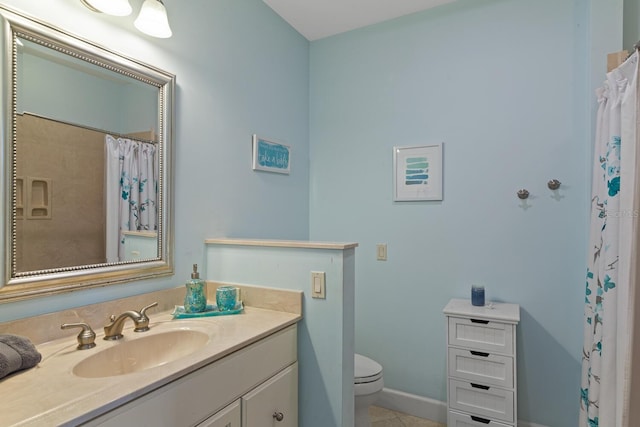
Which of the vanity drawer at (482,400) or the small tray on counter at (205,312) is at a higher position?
the small tray on counter at (205,312)

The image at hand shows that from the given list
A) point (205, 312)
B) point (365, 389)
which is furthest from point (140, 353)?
point (365, 389)

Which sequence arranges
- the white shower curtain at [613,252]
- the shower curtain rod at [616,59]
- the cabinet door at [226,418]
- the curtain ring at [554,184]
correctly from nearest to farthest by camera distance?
the cabinet door at [226,418]
the white shower curtain at [613,252]
the shower curtain rod at [616,59]
the curtain ring at [554,184]

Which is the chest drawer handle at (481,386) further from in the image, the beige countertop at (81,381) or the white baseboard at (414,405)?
the beige countertop at (81,381)

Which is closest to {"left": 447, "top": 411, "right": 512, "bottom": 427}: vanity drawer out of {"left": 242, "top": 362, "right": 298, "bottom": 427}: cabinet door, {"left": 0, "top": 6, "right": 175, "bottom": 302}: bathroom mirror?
{"left": 242, "top": 362, "right": 298, "bottom": 427}: cabinet door

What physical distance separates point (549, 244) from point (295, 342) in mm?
1628

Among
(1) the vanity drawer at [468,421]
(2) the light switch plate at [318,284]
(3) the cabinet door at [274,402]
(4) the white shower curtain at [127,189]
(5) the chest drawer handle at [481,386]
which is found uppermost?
(4) the white shower curtain at [127,189]

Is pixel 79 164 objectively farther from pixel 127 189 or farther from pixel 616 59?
pixel 616 59

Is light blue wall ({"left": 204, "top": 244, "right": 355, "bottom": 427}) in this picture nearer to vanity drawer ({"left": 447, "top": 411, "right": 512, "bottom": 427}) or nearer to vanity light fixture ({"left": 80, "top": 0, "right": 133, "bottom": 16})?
vanity drawer ({"left": 447, "top": 411, "right": 512, "bottom": 427})

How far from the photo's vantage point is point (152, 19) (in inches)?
57.3

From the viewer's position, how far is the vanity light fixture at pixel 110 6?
1.31 m

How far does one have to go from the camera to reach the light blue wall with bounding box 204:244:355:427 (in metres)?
1.49

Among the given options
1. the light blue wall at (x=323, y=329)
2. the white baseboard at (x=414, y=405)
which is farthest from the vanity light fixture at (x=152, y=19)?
the white baseboard at (x=414, y=405)

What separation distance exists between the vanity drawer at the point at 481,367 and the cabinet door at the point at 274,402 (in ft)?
3.30

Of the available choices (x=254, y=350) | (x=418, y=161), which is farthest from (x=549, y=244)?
(x=254, y=350)
